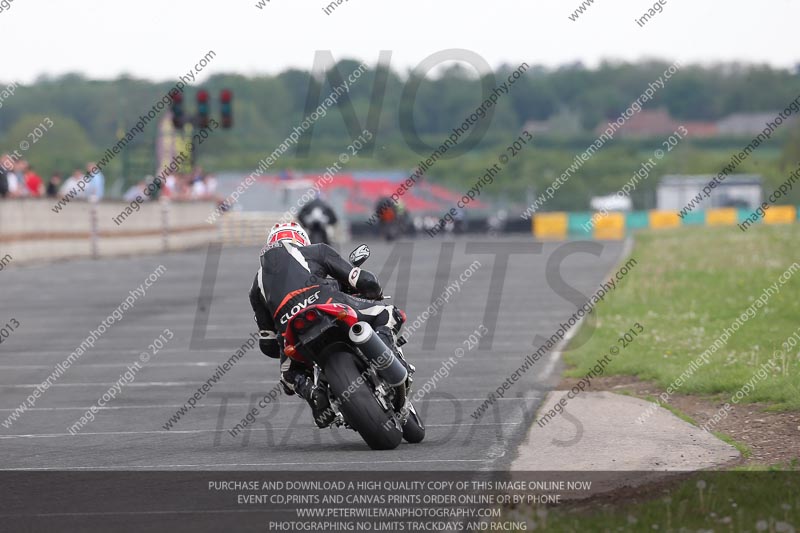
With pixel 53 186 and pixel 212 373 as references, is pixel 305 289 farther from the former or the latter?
pixel 53 186

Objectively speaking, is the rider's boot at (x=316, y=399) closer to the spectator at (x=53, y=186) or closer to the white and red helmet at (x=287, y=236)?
the white and red helmet at (x=287, y=236)

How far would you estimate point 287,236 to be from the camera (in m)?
9.33

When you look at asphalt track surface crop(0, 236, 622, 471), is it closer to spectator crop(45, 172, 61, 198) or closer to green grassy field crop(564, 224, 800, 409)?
green grassy field crop(564, 224, 800, 409)

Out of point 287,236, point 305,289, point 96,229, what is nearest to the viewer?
point 305,289

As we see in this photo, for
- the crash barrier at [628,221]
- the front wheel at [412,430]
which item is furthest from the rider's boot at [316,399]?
the crash barrier at [628,221]

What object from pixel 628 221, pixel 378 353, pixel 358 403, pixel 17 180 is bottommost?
pixel 628 221

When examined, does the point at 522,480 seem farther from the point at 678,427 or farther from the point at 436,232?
the point at 436,232

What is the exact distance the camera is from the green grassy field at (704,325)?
11.6 meters

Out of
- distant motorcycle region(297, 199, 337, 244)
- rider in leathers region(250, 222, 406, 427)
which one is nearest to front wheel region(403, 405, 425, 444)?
rider in leathers region(250, 222, 406, 427)

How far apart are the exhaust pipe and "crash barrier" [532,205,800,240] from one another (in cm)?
5064

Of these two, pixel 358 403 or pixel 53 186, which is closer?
pixel 358 403

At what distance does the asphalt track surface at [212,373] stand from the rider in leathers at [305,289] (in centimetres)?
45

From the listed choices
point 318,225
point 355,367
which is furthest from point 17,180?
point 355,367

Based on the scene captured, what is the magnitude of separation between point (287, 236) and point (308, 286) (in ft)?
1.63
